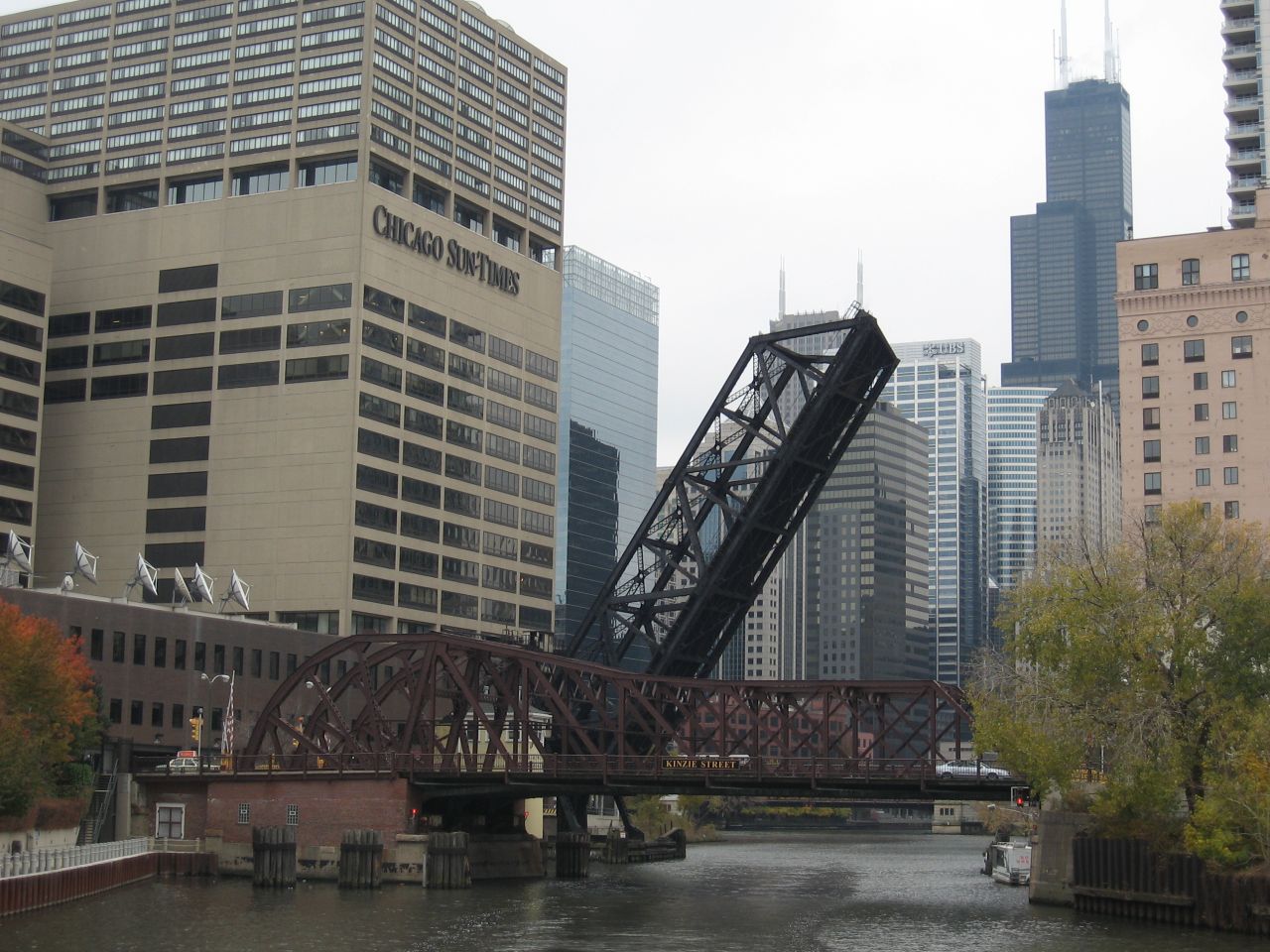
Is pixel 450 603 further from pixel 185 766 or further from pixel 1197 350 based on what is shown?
pixel 1197 350

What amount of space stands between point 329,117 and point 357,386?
19531mm

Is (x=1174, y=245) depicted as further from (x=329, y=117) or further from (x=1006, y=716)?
(x=329, y=117)

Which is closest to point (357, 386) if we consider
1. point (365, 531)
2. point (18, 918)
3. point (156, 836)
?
point (365, 531)

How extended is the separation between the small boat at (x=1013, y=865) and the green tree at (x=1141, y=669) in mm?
26941

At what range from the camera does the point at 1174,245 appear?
84875 millimetres

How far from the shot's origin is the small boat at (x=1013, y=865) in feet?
271

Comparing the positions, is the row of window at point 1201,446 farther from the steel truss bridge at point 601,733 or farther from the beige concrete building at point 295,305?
the beige concrete building at point 295,305

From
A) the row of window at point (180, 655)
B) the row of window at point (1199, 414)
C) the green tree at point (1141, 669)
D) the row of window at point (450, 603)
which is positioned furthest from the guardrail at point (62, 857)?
the row of window at point (1199, 414)

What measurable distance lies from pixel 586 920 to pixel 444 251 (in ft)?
229

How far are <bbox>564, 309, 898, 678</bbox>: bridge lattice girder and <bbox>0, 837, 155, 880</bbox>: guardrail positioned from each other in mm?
19711

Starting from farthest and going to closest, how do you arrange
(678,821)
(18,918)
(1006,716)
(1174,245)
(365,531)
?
1. (678,821)
2. (365,531)
3. (1174,245)
4. (1006,716)
5. (18,918)

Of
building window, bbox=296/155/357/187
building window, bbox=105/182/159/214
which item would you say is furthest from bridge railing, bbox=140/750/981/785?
building window, bbox=105/182/159/214

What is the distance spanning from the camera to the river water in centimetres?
4741

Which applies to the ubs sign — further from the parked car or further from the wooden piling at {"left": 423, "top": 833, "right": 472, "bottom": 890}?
the wooden piling at {"left": 423, "top": 833, "right": 472, "bottom": 890}
